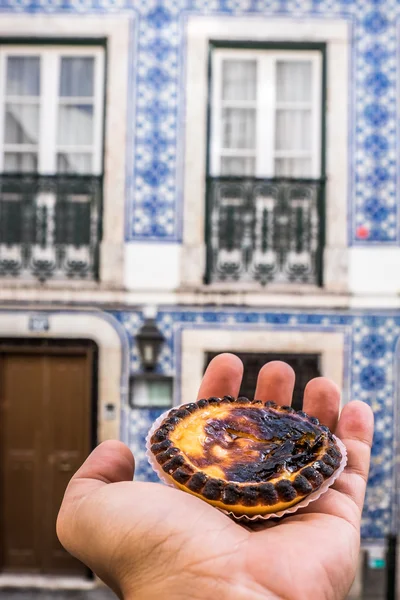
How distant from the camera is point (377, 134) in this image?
1.48m

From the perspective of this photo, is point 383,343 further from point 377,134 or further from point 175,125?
point 175,125

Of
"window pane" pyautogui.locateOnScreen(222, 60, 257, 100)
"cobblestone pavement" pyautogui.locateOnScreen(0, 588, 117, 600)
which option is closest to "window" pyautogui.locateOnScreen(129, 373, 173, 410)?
"cobblestone pavement" pyautogui.locateOnScreen(0, 588, 117, 600)

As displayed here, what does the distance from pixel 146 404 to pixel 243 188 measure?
64 cm

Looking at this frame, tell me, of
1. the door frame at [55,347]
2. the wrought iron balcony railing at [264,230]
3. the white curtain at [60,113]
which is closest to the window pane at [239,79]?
the wrought iron balcony railing at [264,230]

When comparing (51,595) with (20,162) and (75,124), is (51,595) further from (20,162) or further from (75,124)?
(75,124)

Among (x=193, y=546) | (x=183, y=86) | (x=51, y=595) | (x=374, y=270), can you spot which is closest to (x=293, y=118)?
(x=183, y=86)

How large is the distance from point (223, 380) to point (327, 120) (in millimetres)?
835

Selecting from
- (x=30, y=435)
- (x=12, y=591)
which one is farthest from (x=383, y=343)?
(x=12, y=591)

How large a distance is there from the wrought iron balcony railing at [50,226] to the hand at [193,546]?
0.86 meters

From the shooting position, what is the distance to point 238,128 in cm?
150

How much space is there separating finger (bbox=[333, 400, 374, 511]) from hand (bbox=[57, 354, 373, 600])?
85 mm

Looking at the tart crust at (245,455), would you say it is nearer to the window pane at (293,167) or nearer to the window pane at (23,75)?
the window pane at (293,167)

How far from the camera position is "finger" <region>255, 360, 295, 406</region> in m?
1.04

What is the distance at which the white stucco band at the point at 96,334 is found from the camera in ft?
4.82
